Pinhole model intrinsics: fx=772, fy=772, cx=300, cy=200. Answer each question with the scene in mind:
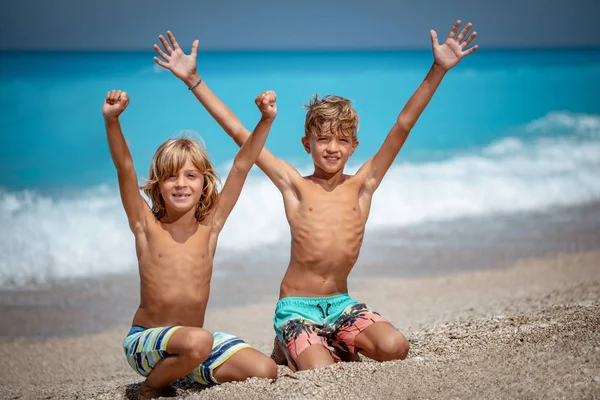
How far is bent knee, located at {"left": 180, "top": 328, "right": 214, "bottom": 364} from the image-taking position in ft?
8.19

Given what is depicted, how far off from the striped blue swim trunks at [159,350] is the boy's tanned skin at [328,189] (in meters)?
0.33

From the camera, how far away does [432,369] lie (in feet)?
8.35


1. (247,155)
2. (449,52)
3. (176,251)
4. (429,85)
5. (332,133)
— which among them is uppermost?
(449,52)

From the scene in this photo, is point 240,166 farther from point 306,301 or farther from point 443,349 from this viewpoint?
point 443,349

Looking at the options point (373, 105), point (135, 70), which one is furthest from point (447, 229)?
point (135, 70)

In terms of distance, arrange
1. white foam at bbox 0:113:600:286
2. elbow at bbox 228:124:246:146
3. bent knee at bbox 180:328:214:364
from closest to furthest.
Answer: bent knee at bbox 180:328:214:364
elbow at bbox 228:124:246:146
white foam at bbox 0:113:600:286

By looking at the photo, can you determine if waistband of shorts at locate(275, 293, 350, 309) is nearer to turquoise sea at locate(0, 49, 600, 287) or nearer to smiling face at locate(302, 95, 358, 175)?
smiling face at locate(302, 95, 358, 175)

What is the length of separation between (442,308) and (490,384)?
1.86 meters

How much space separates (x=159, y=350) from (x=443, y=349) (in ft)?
3.44

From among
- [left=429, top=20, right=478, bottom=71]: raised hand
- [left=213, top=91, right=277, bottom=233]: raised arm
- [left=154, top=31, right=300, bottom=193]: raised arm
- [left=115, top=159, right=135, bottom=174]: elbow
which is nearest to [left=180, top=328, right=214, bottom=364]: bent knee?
[left=213, top=91, right=277, bottom=233]: raised arm

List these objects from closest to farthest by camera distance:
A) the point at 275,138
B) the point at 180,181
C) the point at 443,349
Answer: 1. the point at 180,181
2. the point at 443,349
3. the point at 275,138

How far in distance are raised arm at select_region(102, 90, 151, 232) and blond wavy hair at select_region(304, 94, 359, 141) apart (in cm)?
78

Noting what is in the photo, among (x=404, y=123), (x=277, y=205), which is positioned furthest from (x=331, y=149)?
(x=277, y=205)

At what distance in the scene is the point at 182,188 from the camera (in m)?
2.71
